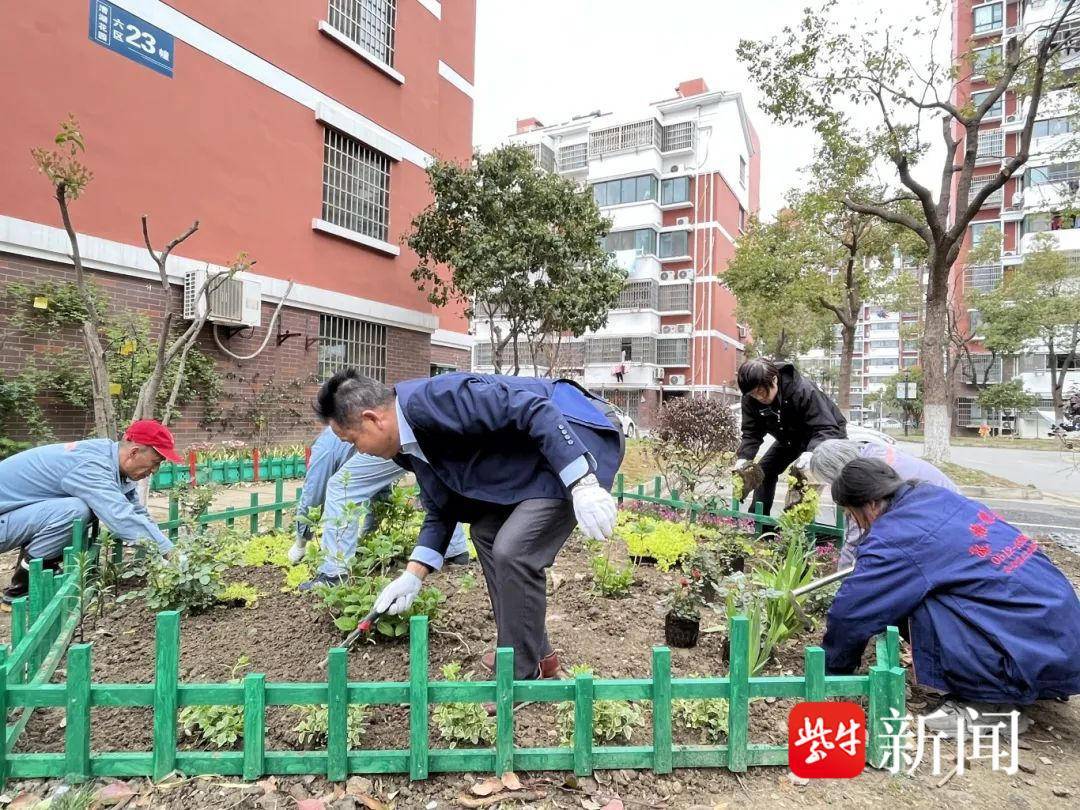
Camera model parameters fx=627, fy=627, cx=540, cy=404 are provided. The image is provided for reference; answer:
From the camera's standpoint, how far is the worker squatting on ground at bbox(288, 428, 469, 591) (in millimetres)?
3105

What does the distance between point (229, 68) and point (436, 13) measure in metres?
5.42

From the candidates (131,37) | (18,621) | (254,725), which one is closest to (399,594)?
(254,725)

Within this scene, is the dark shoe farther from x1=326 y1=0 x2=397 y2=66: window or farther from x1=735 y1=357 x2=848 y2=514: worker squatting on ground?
x1=326 y1=0 x2=397 y2=66: window

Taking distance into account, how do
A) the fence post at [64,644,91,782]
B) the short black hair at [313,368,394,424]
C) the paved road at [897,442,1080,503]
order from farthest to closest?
the paved road at [897,442,1080,503] < the short black hair at [313,368,394,424] < the fence post at [64,644,91,782]

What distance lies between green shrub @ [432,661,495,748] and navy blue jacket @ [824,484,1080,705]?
126 cm

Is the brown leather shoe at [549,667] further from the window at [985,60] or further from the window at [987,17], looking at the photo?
the window at [987,17]

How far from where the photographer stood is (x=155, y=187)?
7738mm

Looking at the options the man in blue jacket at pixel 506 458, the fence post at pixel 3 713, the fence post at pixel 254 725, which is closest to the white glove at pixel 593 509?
the man in blue jacket at pixel 506 458

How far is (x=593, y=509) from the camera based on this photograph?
2004 mm

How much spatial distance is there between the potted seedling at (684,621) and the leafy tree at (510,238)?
27.8 feet

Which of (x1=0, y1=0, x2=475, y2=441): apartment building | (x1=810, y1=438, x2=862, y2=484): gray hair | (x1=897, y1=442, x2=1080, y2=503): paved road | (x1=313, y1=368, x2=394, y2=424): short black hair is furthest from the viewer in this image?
(x1=897, y1=442, x2=1080, y2=503): paved road

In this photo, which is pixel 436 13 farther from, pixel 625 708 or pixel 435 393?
pixel 625 708

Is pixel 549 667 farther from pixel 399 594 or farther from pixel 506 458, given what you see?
pixel 506 458

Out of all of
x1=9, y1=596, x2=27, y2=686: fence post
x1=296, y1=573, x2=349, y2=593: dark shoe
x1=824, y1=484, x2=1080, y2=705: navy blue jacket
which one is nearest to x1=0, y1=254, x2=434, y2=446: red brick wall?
x1=296, y1=573, x2=349, y2=593: dark shoe
